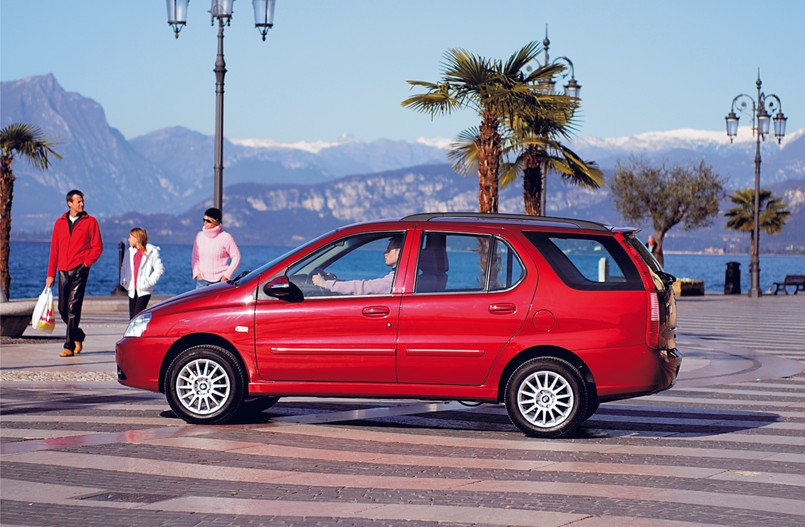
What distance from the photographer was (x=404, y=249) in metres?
9.95

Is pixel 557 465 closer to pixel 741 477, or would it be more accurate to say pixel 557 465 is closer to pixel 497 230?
pixel 741 477

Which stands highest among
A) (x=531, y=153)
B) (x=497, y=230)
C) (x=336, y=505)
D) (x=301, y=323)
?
(x=531, y=153)

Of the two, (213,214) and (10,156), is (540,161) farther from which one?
(10,156)

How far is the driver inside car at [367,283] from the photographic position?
9.90 metres

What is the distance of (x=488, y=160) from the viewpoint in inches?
950

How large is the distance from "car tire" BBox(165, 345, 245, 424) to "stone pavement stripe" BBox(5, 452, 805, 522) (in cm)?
163

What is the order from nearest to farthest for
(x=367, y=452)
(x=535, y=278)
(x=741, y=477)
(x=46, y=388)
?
1. (x=741, y=477)
2. (x=367, y=452)
3. (x=535, y=278)
4. (x=46, y=388)

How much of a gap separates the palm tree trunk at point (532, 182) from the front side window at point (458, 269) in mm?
19241

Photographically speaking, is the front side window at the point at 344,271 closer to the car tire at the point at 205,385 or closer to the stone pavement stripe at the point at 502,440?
the car tire at the point at 205,385

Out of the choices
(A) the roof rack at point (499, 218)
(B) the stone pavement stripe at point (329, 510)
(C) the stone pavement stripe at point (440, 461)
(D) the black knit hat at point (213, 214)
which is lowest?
(B) the stone pavement stripe at point (329, 510)

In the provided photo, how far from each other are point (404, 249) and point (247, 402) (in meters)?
2.16

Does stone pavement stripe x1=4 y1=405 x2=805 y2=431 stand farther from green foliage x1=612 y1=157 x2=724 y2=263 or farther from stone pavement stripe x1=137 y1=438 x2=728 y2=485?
green foliage x1=612 y1=157 x2=724 y2=263

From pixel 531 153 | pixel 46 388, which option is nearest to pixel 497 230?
pixel 46 388

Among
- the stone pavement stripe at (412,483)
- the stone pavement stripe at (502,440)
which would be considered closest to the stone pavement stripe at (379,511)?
the stone pavement stripe at (412,483)
